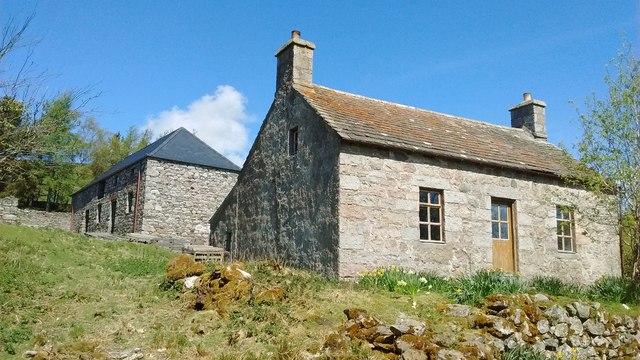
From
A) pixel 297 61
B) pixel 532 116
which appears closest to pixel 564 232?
pixel 532 116

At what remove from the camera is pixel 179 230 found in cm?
2464

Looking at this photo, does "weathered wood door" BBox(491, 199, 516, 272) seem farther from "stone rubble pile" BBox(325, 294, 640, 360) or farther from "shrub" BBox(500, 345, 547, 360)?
"shrub" BBox(500, 345, 547, 360)

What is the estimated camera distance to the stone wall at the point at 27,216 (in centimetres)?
2495

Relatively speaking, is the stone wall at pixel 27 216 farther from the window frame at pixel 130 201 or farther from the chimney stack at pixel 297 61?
the chimney stack at pixel 297 61

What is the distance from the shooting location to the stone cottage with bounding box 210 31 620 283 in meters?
12.5

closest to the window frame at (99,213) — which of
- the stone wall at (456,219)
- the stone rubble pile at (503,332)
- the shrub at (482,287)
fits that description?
the stone wall at (456,219)

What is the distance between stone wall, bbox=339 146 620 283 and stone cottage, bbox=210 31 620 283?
0.03 meters

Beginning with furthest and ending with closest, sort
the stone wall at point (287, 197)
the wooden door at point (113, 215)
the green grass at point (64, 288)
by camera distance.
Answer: the wooden door at point (113, 215), the stone wall at point (287, 197), the green grass at point (64, 288)

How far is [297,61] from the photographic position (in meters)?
15.4

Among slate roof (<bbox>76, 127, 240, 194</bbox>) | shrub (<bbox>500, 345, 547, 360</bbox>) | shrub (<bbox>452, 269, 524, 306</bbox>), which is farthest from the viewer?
slate roof (<bbox>76, 127, 240, 194</bbox>)

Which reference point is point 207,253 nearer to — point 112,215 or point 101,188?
point 112,215

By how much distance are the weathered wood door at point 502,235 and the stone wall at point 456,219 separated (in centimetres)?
21

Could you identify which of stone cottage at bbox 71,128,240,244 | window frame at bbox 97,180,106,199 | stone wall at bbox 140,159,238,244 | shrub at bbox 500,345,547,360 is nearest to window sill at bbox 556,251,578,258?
shrub at bbox 500,345,547,360

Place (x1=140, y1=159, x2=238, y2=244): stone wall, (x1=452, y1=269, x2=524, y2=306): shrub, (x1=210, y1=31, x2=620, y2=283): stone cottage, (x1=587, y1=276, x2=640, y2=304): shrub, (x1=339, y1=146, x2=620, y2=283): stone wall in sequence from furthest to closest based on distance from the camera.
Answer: (x1=140, y1=159, x2=238, y2=244): stone wall < (x1=210, y1=31, x2=620, y2=283): stone cottage < (x1=339, y1=146, x2=620, y2=283): stone wall < (x1=587, y1=276, x2=640, y2=304): shrub < (x1=452, y1=269, x2=524, y2=306): shrub
